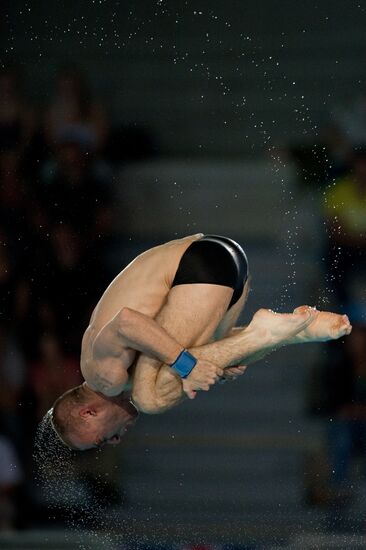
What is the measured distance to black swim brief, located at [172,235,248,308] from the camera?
4.46 metres

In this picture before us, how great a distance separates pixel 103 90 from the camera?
8258mm

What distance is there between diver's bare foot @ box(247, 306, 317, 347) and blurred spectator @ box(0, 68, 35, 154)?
4197 millimetres

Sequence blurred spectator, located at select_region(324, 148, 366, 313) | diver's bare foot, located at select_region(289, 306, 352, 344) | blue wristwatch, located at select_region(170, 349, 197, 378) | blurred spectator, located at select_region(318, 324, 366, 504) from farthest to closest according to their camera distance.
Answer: blurred spectator, located at select_region(324, 148, 366, 313), blurred spectator, located at select_region(318, 324, 366, 504), diver's bare foot, located at select_region(289, 306, 352, 344), blue wristwatch, located at select_region(170, 349, 197, 378)

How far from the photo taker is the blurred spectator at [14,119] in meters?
8.27

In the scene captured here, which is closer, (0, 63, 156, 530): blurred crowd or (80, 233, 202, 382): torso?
(80, 233, 202, 382): torso

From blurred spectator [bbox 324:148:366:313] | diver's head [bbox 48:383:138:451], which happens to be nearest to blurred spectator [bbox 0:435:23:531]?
blurred spectator [bbox 324:148:366:313]

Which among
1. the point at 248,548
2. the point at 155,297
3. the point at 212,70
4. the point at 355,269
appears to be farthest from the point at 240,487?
the point at 155,297

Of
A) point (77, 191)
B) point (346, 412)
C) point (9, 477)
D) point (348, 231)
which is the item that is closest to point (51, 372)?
point (9, 477)

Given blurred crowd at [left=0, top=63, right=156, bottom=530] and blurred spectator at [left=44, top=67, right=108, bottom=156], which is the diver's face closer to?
blurred crowd at [left=0, top=63, right=156, bottom=530]

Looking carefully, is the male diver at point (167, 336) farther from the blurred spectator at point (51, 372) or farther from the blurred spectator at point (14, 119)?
the blurred spectator at point (14, 119)

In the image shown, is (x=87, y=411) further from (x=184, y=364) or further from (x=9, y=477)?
(x=9, y=477)

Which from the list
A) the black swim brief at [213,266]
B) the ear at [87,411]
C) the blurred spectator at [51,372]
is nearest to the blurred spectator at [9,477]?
the blurred spectator at [51,372]

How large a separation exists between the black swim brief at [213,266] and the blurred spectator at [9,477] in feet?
10.6

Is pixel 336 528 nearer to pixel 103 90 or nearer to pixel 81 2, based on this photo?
pixel 103 90
